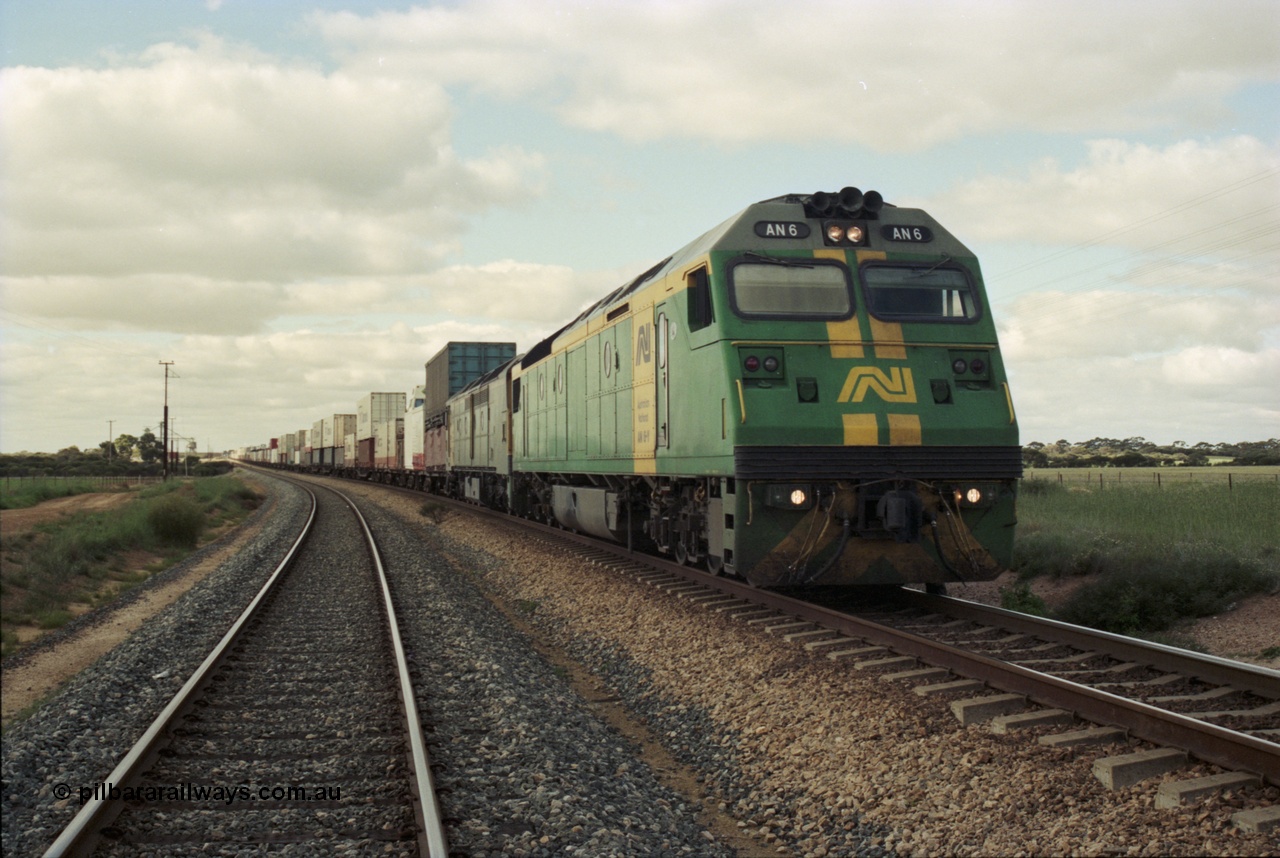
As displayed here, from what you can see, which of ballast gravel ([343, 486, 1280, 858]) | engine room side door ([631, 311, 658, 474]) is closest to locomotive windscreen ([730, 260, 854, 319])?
engine room side door ([631, 311, 658, 474])

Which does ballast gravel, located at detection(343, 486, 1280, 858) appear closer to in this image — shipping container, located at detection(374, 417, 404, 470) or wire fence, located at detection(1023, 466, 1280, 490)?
wire fence, located at detection(1023, 466, 1280, 490)

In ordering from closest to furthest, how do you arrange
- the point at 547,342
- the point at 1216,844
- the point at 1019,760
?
the point at 1216,844
the point at 1019,760
the point at 547,342

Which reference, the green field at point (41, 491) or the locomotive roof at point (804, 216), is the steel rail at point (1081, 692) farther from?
the green field at point (41, 491)

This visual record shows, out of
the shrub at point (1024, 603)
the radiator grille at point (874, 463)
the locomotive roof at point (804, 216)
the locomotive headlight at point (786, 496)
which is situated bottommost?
the shrub at point (1024, 603)

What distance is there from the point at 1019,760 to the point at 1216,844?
48.6 inches

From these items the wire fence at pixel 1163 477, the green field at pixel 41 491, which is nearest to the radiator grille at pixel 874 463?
the wire fence at pixel 1163 477

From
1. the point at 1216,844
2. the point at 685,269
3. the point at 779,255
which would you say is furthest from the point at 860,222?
the point at 1216,844

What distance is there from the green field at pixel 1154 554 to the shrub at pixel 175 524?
19964 mm

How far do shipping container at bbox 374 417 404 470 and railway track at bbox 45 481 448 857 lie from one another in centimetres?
3867

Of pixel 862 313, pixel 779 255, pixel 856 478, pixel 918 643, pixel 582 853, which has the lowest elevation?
pixel 582 853

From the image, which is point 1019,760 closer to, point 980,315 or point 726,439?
point 726,439

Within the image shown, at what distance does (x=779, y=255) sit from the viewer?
938cm

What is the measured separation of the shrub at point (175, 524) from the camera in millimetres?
24781

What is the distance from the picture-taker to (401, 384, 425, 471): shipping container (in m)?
41.8
